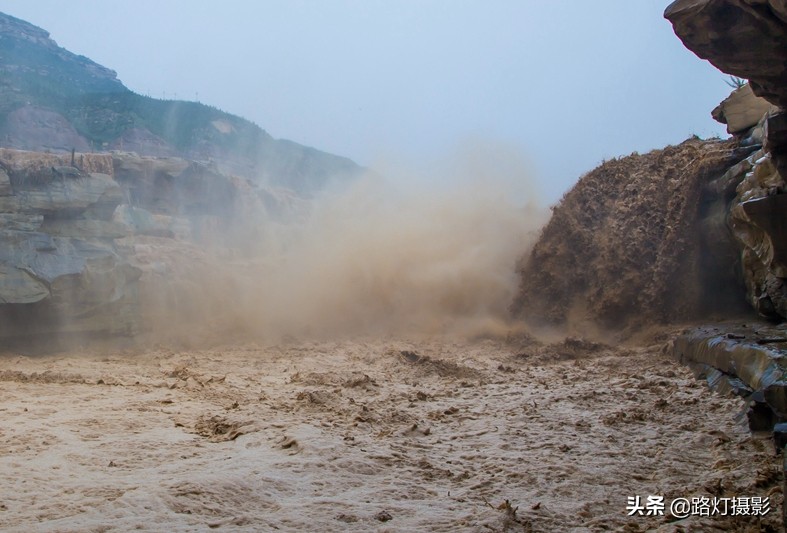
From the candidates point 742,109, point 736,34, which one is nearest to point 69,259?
point 736,34

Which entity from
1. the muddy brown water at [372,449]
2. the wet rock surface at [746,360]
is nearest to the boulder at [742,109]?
the wet rock surface at [746,360]

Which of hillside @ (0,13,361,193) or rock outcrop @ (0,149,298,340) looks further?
hillside @ (0,13,361,193)

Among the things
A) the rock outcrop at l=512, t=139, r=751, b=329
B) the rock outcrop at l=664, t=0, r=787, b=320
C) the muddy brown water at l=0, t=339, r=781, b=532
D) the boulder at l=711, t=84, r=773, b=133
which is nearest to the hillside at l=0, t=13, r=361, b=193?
the rock outcrop at l=512, t=139, r=751, b=329

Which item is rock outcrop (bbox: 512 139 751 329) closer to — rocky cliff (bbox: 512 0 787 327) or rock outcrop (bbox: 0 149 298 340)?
rocky cliff (bbox: 512 0 787 327)

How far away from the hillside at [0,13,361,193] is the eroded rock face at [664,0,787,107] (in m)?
29.7

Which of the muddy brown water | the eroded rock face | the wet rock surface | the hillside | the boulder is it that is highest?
the hillside

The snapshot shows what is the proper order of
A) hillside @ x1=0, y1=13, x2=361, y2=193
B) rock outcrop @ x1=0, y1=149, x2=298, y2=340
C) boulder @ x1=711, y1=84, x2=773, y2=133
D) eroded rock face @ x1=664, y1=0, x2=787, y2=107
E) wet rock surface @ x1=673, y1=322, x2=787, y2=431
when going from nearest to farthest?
eroded rock face @ x1=664, y1=0, x2=787, y2=107 → wet rock surface @ x1=673, y1=322, x2=787, y2=431 → boulder @ x1=711, y1=84, x2=773, y2=133 → rock outcrop @ x1=0, y1=149, x2=298, y2=340 → hillside @ x1=0, y1=13, x2=361, y2=193

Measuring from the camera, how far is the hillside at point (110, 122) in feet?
103

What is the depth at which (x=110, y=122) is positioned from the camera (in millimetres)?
35781

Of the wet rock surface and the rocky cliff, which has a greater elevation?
the rocky cliff

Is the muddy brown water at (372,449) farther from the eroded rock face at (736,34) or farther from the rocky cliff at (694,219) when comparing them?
the eroded rock face at (736,34)

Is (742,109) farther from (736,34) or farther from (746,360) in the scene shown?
(736,34)

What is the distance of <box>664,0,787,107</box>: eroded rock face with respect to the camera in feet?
13.3

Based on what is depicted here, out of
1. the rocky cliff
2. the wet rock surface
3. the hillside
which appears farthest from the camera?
the hillside
